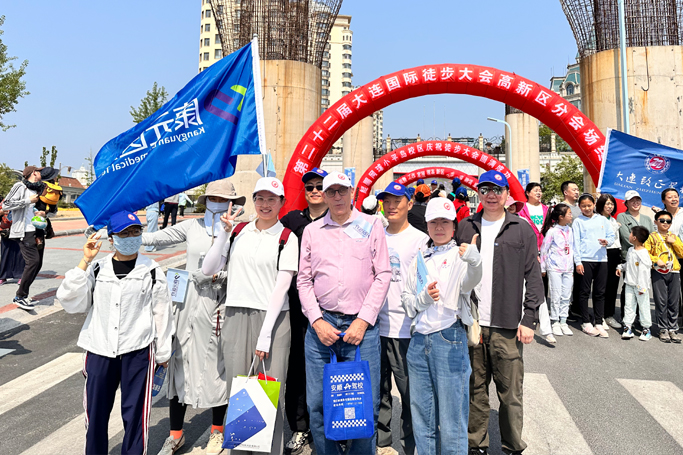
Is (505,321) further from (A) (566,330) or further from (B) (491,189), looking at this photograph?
(A) (566,330)

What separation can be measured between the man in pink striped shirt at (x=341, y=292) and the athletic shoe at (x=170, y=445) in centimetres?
112

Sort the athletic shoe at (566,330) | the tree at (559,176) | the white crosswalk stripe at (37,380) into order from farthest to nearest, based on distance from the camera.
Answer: the tree at (559,176) → the athletic shoe at (566,330) → the white crosswalk stripe at (37,380)

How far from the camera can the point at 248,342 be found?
299cm

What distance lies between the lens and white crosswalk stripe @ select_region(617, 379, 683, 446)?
3.65 meters

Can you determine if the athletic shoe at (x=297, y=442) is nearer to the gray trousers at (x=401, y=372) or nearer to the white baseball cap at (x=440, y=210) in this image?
the gray trousers at (x=401, y=372)

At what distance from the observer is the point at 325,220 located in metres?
3.00

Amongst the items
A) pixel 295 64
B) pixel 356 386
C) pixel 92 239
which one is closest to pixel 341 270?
pixel 356 386

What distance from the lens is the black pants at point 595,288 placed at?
6.47 m

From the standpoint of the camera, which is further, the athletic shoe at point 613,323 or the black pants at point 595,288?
the athletic shoe at point 613,323

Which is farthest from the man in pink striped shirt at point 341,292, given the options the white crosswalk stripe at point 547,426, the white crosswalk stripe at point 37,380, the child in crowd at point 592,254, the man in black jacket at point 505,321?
the child in crowd at point 592,254

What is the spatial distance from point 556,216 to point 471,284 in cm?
452

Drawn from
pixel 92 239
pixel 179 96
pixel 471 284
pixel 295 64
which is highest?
pixel 295 64

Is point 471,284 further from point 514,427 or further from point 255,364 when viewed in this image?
point 255,364

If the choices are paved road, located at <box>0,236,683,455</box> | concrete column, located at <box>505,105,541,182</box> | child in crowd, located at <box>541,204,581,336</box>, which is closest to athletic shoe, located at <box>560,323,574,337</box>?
child in crowd, located at <box>541,204,581,336</box>
